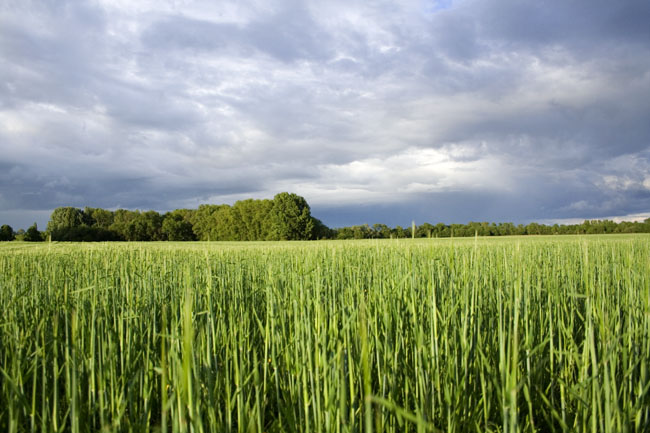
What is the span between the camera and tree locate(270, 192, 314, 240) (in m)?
42.4

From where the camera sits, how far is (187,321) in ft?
2.19

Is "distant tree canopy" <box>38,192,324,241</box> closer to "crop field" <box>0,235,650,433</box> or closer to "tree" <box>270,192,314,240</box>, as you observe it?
"tree" <box>270,192,314,240</box>

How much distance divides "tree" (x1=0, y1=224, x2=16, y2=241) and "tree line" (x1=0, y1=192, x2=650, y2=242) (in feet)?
4.45

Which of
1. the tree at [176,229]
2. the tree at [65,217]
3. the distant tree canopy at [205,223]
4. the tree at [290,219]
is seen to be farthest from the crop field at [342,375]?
the tree at [65,217]

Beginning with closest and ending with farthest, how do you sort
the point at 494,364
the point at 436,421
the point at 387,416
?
1. the point at 387,416
2. the point at 436,421
3. the point at 494,364

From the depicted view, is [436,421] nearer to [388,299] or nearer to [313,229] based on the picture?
[388,299]

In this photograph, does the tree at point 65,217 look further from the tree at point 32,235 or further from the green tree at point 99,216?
the tree at point 32,235

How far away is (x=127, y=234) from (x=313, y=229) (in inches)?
812

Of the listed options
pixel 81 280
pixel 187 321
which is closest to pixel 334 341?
pixel 187 321

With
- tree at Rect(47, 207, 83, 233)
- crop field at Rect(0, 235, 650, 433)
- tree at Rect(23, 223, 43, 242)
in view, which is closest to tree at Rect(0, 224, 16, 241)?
tree at Rect(23, 223, 43, 242)

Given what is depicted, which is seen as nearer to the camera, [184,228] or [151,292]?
[151,292]

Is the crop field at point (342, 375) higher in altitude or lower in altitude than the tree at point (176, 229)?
lower

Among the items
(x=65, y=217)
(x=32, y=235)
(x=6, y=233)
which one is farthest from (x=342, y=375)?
(x=65, y=217)

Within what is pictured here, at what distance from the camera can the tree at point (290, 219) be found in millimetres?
42406
